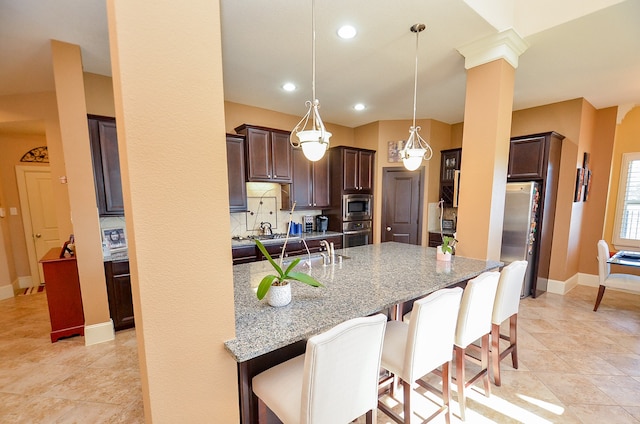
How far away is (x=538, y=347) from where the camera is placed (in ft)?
8.52

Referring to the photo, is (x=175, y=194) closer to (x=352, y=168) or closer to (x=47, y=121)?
(x=352, y=168)

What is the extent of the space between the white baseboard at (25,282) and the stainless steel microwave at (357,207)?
5.28 meters

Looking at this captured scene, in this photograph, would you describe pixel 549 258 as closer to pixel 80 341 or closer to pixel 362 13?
pixel 362 13

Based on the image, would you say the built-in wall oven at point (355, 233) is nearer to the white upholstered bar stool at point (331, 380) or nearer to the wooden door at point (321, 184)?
the wooden door at point (321, 184)

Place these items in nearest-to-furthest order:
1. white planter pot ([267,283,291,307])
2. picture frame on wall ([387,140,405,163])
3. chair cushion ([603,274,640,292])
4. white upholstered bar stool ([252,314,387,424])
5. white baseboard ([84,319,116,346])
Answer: white upholstered bar stool ([252,314,387,424])
white planter pot ([267,283,291,307])
white baseboard ([84,319,116,346])
chair cushion ([603,274,640,292])
picture frame on wall ([387,140,405,163])

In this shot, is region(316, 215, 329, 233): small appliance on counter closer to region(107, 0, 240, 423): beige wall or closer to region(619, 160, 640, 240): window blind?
region(107, 0, 240, 423): beige wall

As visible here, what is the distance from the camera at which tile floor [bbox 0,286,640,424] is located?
1816 millimetres

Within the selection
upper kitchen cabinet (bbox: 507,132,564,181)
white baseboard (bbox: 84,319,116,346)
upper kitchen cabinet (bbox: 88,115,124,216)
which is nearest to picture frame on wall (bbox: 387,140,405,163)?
upper kitchen cabinet (bbox: 507,132,564,181)

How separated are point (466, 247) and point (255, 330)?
2.31m

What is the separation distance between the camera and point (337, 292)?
164 cm

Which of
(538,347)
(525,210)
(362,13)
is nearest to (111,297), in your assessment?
(362,13)

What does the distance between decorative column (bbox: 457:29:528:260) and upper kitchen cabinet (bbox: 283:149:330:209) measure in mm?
2410

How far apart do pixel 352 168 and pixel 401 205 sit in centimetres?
A: 120

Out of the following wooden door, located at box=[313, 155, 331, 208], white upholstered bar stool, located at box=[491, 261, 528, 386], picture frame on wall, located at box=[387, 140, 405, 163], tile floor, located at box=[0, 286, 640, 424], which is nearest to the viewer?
tile floor, located at box=[0, 286, 640, 424]
